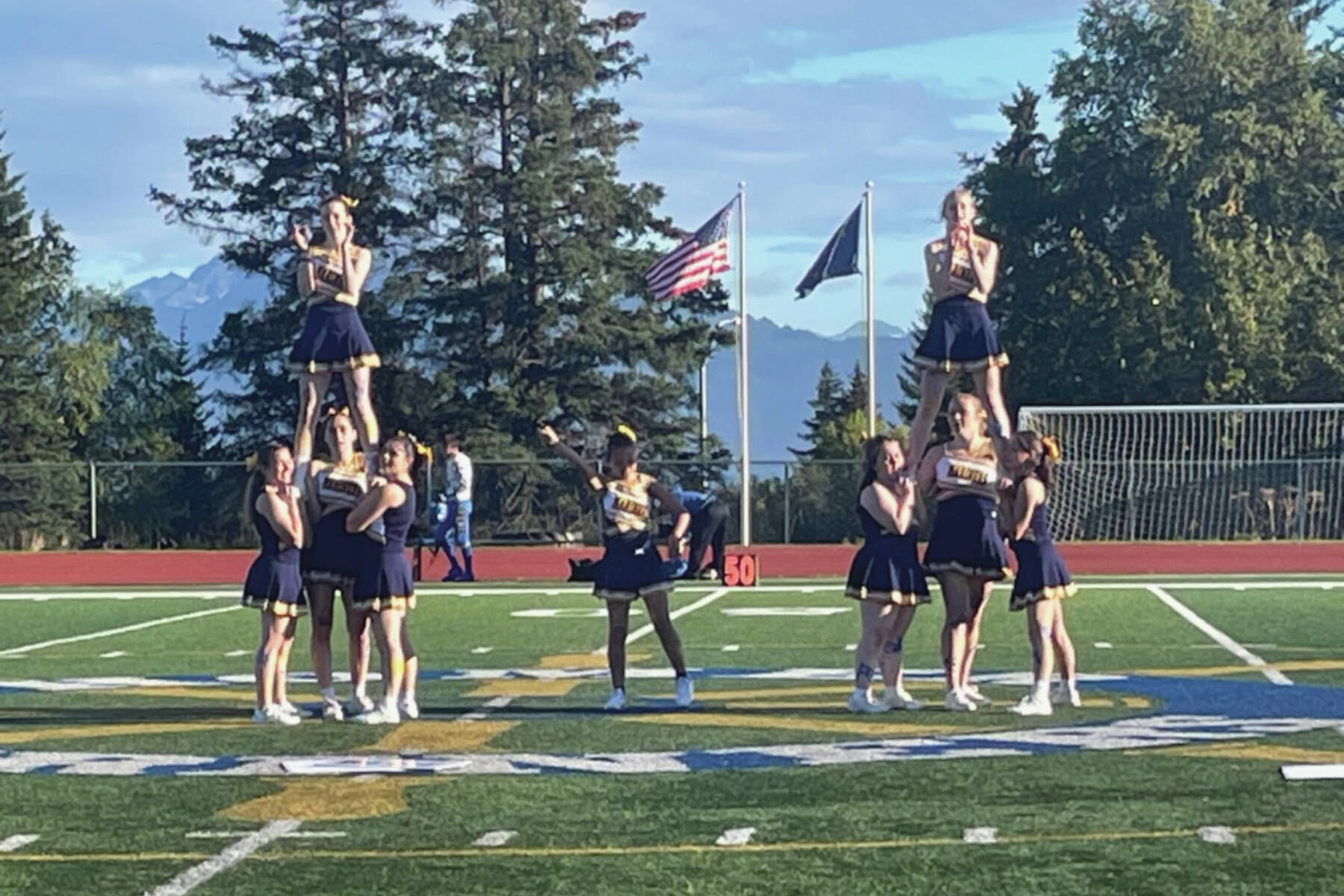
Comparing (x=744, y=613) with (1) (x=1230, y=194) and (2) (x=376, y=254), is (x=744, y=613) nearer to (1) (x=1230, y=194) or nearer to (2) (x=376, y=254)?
(2) (x=376, y=254)

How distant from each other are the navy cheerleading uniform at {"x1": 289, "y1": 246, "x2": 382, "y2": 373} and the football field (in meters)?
2.05

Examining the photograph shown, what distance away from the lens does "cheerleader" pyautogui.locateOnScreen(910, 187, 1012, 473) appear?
1230 centimetres

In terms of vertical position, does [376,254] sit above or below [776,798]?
above

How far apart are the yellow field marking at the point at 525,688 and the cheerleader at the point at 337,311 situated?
5.45ft

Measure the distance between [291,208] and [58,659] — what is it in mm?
32513

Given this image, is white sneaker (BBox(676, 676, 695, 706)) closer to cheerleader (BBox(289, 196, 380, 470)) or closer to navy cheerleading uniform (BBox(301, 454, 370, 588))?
navy cheerleading uniform (BBox(301, 454, 370, 588))

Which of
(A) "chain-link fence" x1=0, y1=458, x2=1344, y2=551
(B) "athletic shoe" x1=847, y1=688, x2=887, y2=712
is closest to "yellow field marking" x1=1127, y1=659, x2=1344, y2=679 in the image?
(B) "athletic shoe" x1=847, y1=688, x2=887, y2=712

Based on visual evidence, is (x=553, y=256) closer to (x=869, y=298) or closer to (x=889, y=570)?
(x=869, y=298)

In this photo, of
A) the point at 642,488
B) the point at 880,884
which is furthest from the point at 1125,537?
the point at 880,884

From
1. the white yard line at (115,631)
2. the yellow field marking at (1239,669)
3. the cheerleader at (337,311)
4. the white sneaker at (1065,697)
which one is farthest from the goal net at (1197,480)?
the white sneaker at (1065,697)

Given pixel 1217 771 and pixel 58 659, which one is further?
pixel 58 659

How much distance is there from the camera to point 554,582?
84.3 feet

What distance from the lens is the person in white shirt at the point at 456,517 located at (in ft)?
84.6

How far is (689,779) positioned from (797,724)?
79.1 inches
